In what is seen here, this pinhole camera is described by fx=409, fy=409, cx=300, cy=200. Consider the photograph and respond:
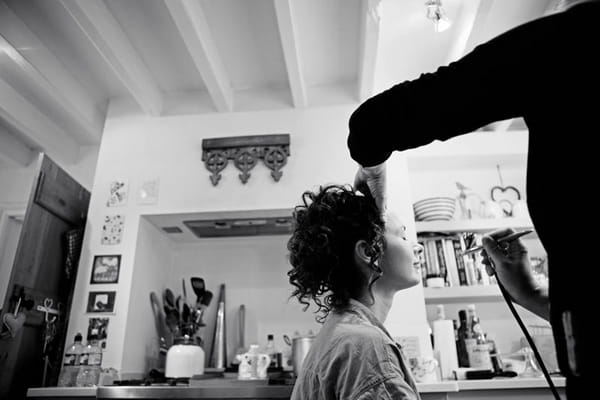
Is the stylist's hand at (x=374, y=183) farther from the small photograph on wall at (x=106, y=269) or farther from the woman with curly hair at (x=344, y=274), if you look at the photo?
the small photograph on wall at (x=106, y=269)

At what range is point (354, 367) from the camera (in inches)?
31.6

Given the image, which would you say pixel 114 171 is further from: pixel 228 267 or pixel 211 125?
pixel 228 267

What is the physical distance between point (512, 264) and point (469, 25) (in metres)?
1.85

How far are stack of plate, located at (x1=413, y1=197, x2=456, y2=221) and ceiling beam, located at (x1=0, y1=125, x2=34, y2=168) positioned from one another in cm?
309

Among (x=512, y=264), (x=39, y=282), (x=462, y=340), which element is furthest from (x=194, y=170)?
(x=512, y=264)

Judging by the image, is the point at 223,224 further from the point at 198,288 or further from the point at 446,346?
the point at 446,346

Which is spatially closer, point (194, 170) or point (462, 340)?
point (462, 340)

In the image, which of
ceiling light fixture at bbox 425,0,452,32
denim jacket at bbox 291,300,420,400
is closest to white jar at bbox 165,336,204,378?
denim jacket at bbox 291,300,420,400

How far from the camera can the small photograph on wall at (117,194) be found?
8.91 ft

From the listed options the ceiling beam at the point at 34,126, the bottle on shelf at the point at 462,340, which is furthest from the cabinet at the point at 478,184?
the ceiling beam at the point at 34,126

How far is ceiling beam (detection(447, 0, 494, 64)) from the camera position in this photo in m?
2.14

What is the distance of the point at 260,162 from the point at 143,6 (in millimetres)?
1123

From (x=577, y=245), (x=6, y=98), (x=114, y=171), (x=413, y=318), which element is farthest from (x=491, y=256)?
(x=6, y=98)

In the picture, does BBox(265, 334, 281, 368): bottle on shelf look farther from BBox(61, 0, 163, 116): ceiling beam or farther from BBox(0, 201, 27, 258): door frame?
BBox(0, 201, 27, 258): door frame
